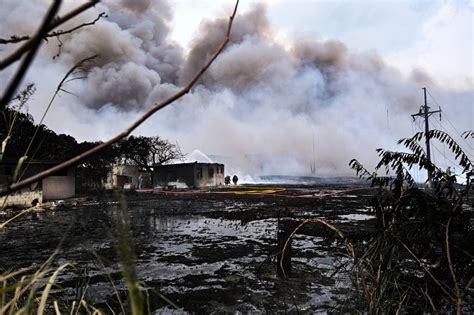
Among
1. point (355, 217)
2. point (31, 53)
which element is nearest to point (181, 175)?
point (355, 217)

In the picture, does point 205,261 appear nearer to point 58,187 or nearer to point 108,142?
point 108,142

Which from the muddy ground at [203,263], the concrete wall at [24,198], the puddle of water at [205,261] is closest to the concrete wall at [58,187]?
the concrete wall at [24,198]

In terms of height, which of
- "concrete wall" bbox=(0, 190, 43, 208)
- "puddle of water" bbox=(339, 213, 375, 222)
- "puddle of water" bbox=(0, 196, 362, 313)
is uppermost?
"concrete wall" bbox=(0, 190, 43, 208)

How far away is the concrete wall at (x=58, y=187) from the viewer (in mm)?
24641

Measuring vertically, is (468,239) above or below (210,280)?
above

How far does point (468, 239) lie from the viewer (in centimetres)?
298

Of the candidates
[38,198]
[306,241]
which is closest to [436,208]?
[306,241]

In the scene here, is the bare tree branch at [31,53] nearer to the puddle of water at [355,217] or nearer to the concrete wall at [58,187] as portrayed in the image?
the puddle of water at [355,217]

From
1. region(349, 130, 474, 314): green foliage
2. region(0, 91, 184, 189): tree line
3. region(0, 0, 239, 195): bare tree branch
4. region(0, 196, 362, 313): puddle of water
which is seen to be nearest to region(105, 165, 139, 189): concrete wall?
region(0, 91, 184, 189): tree line

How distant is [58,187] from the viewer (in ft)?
84.2

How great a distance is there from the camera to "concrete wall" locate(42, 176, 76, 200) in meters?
24.6

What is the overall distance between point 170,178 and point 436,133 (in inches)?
1768

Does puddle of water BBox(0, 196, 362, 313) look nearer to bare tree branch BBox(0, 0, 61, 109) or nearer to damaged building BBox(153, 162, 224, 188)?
bare tree branch BBox(0, 0, 61, 109)

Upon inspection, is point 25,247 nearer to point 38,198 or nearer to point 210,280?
point 210,280
